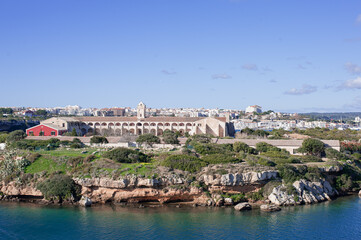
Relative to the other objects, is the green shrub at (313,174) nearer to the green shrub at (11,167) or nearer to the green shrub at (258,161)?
the green shrub at (258,161)

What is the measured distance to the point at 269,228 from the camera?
24.3m

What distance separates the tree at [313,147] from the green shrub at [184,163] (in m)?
16.8

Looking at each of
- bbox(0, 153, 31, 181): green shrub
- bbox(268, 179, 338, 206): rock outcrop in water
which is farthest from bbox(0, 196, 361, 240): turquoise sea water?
bbox(0, 153, 31, 181): green shrub

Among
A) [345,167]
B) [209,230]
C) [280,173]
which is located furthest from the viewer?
[345,167]

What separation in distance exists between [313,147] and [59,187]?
98.0ft

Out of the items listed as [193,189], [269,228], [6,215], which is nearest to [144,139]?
[193,189]

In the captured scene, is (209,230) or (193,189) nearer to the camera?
(209,230)

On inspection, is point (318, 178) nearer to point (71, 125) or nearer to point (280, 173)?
point (280, 173)

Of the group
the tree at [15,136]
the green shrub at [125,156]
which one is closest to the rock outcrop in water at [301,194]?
the green shrub at [125,156]

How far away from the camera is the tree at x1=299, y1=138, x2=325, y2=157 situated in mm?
43562

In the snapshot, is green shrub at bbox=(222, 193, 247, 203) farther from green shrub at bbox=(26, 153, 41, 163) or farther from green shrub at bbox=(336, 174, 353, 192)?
green shrub at bbox=(26, 153, 41, 163)

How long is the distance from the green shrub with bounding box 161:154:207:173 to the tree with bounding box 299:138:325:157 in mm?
16836

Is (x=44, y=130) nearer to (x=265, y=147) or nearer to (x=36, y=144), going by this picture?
(x=36, y=144)

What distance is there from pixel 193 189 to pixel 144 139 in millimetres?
18294
